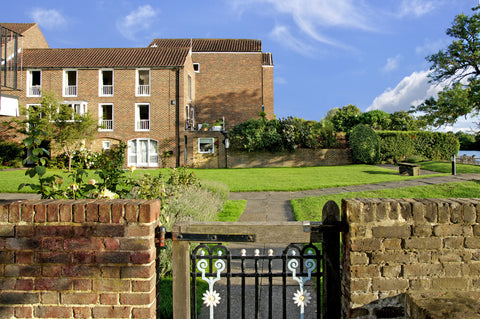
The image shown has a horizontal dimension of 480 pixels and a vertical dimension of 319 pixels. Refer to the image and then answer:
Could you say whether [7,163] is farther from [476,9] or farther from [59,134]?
[476,9]

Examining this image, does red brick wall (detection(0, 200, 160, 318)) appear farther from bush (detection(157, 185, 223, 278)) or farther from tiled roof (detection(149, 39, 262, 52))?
tiled roof (detection(149, 39, 262, 52))

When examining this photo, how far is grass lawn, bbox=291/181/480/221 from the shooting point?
34.1 feet

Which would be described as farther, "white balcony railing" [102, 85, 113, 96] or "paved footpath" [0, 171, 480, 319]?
"white balcony railing" [102, 85, 113, 96]

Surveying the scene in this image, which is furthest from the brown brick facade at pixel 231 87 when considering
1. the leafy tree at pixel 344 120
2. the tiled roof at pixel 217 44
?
the leafy tree at pixel 344 120

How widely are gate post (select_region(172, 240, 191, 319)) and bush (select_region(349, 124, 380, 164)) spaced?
28.0 metres

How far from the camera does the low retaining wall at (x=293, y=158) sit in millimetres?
30172

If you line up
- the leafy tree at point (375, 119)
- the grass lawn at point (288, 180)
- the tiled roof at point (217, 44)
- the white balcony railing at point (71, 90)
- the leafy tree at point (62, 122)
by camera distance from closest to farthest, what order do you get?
the grass lawn at point (288, 180) < the leafy tree at point (62, 122) < the white balcony railing at point (71, 90) < the tiled roof at point (217, 44) < the leafy tree at point (375, 119)

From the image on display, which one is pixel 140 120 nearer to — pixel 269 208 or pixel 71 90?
pixel 71 90

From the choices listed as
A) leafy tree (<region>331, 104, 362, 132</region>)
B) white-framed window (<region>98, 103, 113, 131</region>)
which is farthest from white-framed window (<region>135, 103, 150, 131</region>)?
leafy tree (<region>331, 104, 362, 132</region>)

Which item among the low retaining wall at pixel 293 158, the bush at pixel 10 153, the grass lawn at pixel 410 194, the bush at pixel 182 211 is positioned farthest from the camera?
the low retaining wall at pixel 293 158

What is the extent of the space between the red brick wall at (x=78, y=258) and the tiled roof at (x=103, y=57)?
29285 millimetres

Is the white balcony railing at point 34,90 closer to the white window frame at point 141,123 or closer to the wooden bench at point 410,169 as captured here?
the white window frame at point 141,123

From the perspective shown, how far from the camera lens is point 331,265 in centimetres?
276

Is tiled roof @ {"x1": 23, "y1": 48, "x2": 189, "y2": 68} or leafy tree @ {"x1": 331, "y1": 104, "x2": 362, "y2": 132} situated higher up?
tiled roof @ {"x1": 23, "y1": 48, "x2": 189, "y2": 68}
